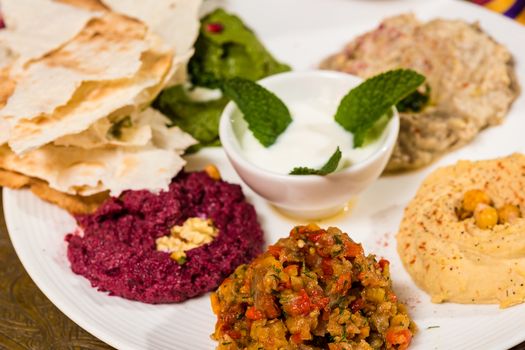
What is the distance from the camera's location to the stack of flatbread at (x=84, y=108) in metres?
4.08

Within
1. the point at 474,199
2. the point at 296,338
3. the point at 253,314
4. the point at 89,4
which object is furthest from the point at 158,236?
the point at 89,4

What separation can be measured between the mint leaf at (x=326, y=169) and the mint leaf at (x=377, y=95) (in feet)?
1.26

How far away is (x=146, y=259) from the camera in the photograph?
3730 mm

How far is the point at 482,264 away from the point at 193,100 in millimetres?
2676

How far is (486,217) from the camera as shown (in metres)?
3.64

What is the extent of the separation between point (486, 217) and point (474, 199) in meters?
0.20

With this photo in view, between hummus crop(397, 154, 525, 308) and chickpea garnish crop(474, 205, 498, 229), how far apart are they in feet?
0.10

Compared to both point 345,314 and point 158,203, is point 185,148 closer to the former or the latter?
point 158,203

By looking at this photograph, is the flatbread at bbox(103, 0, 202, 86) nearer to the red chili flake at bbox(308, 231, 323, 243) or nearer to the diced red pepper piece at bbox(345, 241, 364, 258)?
the red chili flake at bbox(308, 231, 323, 243)

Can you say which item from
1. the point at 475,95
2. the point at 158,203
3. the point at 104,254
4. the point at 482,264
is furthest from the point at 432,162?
the point at 104,254

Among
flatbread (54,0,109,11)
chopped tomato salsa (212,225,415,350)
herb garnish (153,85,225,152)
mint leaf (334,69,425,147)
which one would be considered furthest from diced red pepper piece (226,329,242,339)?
flatbread (54,0,109,11)

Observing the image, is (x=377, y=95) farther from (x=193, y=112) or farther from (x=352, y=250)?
(x=193, y=112)

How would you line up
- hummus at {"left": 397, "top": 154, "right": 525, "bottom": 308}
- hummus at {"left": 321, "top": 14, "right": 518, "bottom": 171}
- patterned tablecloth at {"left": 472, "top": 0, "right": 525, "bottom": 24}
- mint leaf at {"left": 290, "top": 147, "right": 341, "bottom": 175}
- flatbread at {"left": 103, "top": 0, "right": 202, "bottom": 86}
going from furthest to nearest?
patterned tablecloth at {"left": 472, "top": 0, "right": 525, "bottom": 24}
flatbread at {"left": 103, "top": 0, "right": 202, "bottom": 86}
hummus at {"left": 321, "top": 14, "right": 518, "bottom": 171}
mint leaf at {"left": 290, "top": 147, "right": 341, "bottom": 175}
hummus at {"left": 397, "top": 154, "right": 525, "bottom": 308}

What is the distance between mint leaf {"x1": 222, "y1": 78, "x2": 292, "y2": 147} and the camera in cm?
408
